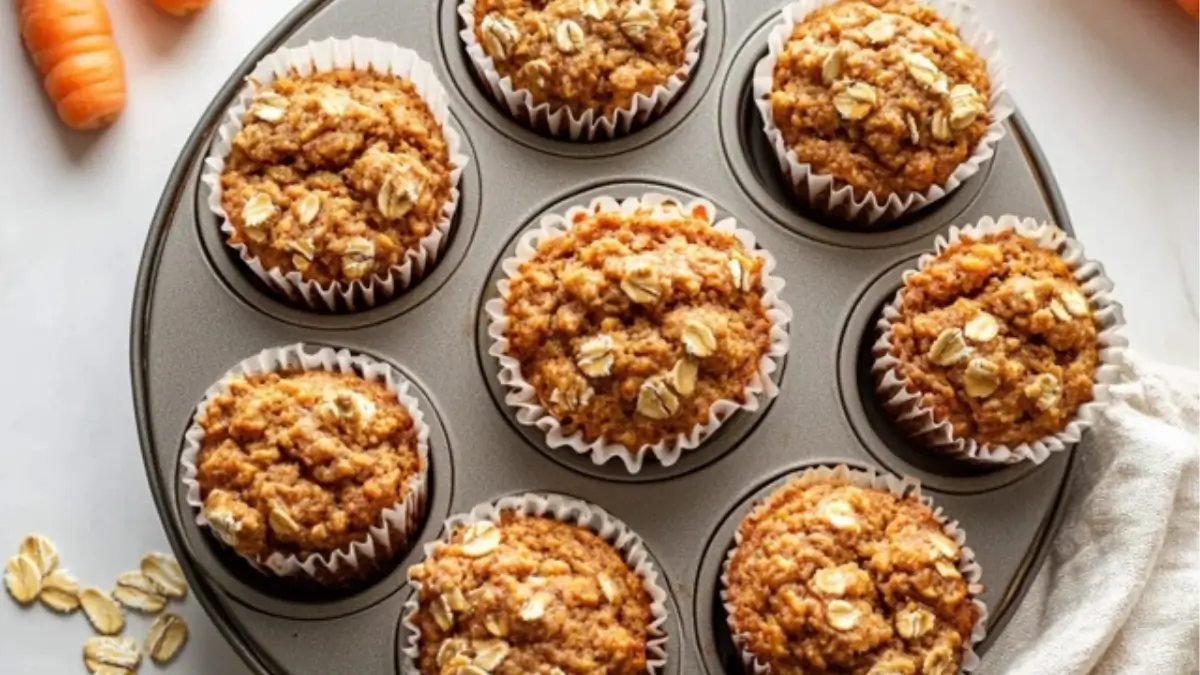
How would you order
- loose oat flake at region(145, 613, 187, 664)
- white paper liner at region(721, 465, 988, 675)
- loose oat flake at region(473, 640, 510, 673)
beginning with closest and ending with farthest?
loose oat flake at region(473, 640, 510, 673) < white paper liner at region(721, 465, 988, 675) < loose oat flake at region(145, 613, 187, 664)

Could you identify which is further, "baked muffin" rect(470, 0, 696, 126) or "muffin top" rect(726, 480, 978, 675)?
"baked muffin" rect(470, 0, 696, 126)

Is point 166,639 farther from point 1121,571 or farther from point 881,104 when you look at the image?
point 1121,571

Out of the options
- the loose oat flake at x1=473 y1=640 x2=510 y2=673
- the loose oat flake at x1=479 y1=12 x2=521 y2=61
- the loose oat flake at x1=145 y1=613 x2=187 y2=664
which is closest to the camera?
the loose oat flake at x1=473 y1=640 x2=510 y2=673

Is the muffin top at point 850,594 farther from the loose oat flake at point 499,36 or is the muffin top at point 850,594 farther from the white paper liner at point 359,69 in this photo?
the loose oat flake at point 499,36

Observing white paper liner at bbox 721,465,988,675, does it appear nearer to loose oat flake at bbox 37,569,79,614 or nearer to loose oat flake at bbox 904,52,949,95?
loose oat flake at bbox 904,52,949,95

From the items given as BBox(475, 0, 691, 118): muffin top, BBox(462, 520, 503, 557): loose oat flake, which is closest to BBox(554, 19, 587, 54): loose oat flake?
BBox(475, 0, 691, 118): muffin top

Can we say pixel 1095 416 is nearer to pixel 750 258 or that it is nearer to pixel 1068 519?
pixel 1068 519

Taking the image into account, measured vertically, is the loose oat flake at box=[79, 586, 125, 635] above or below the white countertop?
below

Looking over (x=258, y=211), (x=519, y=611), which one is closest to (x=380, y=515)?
(x=519, y=611)

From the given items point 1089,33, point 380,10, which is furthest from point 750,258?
point 1089,33
